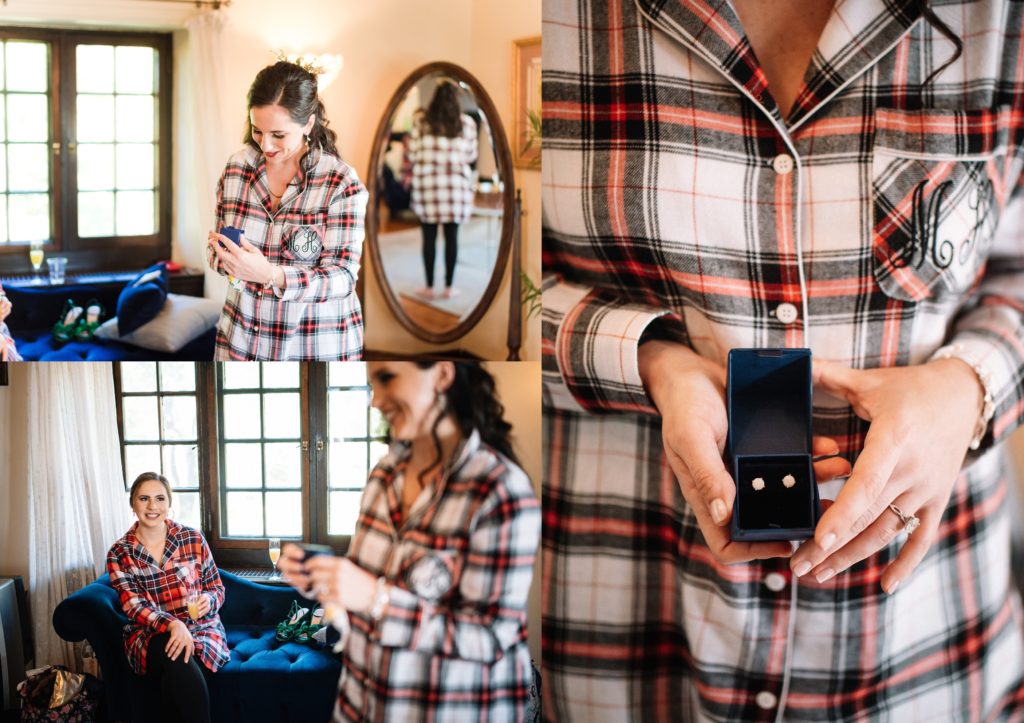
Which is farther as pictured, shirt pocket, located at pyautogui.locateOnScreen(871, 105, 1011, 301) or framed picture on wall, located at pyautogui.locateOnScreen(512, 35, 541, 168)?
shirt pocket, located at pyautogui.locateOnScreen(871, 105, 1011, 301)

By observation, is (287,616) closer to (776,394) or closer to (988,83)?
(776,394)

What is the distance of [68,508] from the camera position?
885mm

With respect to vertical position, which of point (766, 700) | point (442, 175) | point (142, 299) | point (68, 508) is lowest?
point (766, 700)

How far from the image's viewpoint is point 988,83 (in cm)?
96

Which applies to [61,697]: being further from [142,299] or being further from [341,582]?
[142,299]

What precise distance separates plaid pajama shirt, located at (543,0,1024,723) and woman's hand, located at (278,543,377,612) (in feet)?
1.03

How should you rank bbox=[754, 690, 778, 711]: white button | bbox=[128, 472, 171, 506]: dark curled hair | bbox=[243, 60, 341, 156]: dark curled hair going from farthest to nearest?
bbox=[754, 690, 778, 711]: white button < bbox=[128, 472, 171, 506]: dark curled hair < bbox=[243, 60, 341, 156]: dark curled hair

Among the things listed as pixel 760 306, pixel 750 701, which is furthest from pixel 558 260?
pixel 750 701

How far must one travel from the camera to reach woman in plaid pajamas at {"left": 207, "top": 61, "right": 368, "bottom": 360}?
0.78 m

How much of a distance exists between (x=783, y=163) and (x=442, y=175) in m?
0.39

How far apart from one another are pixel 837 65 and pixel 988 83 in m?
0.18

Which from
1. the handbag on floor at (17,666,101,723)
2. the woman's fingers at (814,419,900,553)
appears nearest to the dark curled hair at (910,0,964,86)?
the woman's fingers at (814,419,900,553)

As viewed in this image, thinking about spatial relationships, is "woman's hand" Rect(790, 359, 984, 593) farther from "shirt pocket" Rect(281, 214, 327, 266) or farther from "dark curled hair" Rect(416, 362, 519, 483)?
"shirt pocket" Rect(281, 214, 327, 266)

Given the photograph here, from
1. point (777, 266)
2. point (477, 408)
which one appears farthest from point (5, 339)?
point (777, 266)
